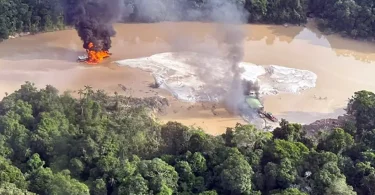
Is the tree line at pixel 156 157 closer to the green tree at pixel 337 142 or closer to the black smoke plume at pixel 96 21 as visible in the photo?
the green tree at pixel 337 142

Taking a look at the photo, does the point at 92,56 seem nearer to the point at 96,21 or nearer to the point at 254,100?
the point at 96,21

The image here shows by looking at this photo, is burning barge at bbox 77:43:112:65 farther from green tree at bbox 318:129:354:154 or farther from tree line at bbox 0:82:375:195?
green tree at bbox 318:129:354:154

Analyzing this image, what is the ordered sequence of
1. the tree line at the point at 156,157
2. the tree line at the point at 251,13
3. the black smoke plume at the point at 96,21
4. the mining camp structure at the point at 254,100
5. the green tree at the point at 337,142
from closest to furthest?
the tree line at the point at 156,157, the green tree at the point at 337,142, the mining camp structure at the point at 254,100, the black smoke plume at the point at 96,21, the tree line at the point at 251,13

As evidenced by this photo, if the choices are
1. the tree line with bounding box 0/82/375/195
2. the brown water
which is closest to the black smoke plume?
the brown water

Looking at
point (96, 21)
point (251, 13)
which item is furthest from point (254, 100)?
point (251, 13)

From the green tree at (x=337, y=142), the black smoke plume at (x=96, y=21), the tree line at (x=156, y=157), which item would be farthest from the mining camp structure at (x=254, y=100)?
the black smoke plume at (x=96, y=21)

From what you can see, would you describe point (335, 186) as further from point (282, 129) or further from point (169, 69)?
point (169, 69)

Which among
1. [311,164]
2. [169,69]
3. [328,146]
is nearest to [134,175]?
[311,164]
